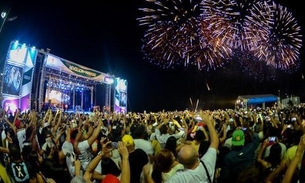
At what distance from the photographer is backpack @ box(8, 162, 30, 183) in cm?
461

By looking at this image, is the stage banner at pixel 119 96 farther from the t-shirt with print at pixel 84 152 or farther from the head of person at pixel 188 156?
the head of person at pixel 188 156

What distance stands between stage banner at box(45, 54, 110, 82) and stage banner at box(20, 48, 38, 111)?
78.3 inches

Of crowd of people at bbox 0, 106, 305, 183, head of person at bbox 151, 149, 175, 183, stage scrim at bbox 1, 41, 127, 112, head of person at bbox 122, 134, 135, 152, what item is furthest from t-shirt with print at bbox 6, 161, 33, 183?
stage scrim at bbox 1, 41, 127, 112

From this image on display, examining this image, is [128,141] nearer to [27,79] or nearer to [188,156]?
[188,156]

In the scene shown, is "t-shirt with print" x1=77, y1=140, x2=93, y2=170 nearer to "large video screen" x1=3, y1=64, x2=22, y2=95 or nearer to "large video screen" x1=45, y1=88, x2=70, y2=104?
"large video screen" x1=3, y1=64, x2=22, y2=95

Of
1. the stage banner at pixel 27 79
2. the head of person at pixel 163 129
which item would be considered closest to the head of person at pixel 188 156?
the head of person at pixel 163 129

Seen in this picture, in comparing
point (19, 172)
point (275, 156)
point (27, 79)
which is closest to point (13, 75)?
point (27, 79)

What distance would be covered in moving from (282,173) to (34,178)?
118 inches

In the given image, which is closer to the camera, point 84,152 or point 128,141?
point 128,141

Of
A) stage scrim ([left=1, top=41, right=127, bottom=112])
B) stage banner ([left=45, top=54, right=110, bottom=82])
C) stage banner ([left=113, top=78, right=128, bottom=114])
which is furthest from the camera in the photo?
stage banner ([left=113, top=78, right=128, bottom=114])

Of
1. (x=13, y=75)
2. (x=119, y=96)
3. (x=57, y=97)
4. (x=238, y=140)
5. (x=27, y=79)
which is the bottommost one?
(x=238, y=140)

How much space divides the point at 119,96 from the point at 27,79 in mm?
15452

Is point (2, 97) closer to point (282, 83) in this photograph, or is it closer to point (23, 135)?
point (23, 135)

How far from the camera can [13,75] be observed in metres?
21.6
